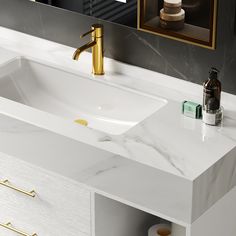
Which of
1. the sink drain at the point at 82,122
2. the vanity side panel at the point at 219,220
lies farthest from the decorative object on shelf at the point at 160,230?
the sink drain at the point at 82,122

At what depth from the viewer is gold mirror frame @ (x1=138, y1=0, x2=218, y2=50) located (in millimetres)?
3072

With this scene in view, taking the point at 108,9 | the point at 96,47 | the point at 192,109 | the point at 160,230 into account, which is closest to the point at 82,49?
the point at 96,47

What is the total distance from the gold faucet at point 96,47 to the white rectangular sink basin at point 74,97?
0.18ft

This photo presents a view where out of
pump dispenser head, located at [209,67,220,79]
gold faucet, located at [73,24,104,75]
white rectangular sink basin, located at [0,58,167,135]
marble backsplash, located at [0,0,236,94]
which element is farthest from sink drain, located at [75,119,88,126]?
pump dispenser head, located at [209,67,220,79]

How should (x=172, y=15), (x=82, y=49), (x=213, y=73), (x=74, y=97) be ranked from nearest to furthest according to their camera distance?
(x=213, y=73)
(x=172, y=15)
(x=82, y=49)
(x=74, y=97)

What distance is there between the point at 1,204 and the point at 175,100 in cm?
78

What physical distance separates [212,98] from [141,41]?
18.6 inches

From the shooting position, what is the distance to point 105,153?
2.94m

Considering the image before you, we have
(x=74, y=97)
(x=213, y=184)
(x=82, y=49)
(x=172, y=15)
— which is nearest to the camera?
(x=213, y=184)

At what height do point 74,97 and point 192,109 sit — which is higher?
point 192,109

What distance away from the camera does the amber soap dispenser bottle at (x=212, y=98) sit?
303 centimetres

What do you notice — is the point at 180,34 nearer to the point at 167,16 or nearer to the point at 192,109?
the point at 167,16

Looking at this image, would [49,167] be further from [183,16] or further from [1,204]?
[183,16]

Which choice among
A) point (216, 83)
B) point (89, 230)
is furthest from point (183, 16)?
point (89, 230)
